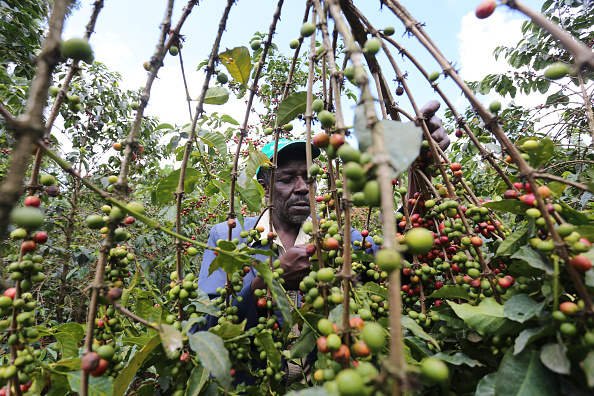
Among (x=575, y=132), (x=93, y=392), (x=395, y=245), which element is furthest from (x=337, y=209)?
(x=575, y=132)

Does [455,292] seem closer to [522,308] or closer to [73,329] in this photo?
[522,308]

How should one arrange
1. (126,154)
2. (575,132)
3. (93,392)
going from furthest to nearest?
A: (575,132) < (93,392) < (126,154)

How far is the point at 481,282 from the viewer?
3.21 ft

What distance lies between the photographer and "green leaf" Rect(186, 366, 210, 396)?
874 millimetres

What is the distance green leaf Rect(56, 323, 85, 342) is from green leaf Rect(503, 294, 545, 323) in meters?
1.41

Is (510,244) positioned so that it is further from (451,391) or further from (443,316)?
(451,391)

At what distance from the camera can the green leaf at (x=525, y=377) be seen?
2.17ft

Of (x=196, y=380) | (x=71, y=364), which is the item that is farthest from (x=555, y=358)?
(x=71, y=364)

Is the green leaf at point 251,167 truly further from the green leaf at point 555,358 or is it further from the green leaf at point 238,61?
the green leaf at point 555,358

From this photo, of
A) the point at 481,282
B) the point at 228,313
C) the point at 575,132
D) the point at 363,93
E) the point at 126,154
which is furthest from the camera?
the point at 575,132

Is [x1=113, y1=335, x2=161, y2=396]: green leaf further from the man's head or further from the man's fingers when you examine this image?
the man's head

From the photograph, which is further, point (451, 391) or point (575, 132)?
point (575, 132)

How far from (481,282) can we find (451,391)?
367 mm

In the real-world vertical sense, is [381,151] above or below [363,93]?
below
